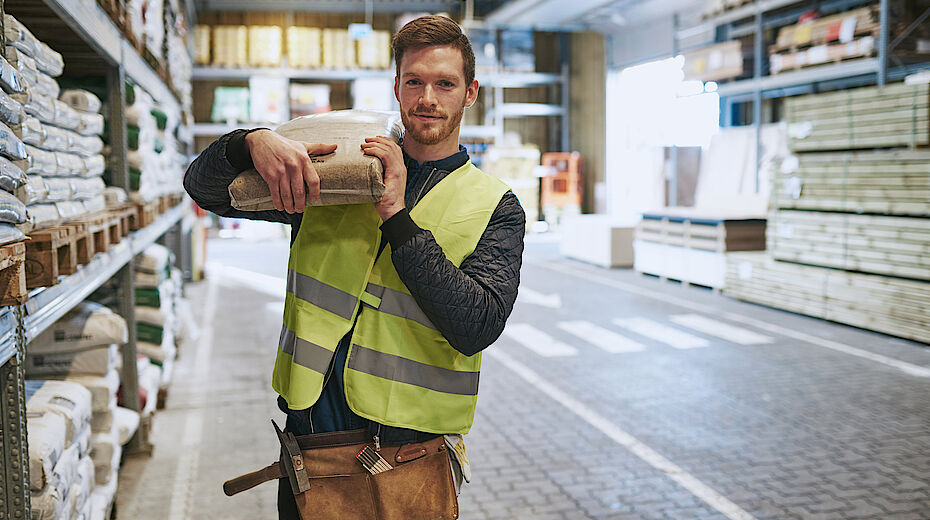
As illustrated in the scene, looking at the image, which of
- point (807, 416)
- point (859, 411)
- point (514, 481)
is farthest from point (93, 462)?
point (859, 411)

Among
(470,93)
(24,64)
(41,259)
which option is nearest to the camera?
(470,93)

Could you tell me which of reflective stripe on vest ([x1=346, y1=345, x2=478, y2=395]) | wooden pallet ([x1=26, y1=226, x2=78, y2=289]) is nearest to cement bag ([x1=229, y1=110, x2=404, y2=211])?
reflective stripe on vest ([x1=346, y1=345, x2=478, y2=395])

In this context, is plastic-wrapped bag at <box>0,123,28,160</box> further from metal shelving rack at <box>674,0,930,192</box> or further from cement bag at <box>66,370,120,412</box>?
metal shelving rack at <box>674,0,930,192</box>

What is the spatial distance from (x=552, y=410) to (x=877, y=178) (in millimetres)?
4240

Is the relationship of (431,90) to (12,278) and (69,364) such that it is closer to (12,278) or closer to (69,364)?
(12,278)

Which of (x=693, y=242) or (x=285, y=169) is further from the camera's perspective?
(x=693, y=242)

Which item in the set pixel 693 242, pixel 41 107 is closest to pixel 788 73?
pixel 693 242

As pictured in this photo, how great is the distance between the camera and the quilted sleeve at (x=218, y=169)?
177 cm

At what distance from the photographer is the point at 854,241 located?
756 centimetres

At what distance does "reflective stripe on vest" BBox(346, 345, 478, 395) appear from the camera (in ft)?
5.87

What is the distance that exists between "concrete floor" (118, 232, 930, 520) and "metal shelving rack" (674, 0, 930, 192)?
3.07 meters

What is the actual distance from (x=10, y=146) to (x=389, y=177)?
1.04 meters

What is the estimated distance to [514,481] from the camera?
13.1 ft

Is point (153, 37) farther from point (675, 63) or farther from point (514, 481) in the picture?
point (675, 63)
